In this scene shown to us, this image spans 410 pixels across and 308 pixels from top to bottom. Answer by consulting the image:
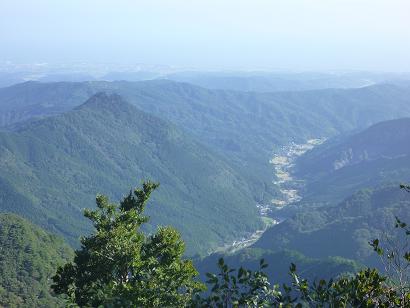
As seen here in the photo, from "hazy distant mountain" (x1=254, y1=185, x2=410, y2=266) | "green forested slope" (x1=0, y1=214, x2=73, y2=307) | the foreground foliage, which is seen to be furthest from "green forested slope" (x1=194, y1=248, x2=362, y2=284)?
the foreground foliage

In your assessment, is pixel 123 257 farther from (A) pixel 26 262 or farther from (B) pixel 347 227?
(B) pixel 347 227

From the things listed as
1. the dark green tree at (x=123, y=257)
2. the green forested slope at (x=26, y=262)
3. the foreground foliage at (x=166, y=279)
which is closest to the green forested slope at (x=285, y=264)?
the green forested slope at (x=26, y=262)

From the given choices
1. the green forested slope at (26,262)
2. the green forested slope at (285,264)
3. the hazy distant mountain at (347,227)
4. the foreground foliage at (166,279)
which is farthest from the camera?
the hazy distant mountain at (347,227)

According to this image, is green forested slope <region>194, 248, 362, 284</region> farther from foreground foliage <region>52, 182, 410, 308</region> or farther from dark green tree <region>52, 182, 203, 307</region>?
foreground foliage <region>52, 182, 410, 308</region>

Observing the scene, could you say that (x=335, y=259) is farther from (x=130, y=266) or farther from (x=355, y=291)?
(x=355, y=291)

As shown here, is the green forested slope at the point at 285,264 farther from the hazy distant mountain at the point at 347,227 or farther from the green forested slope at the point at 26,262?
the green forested slope at the point at 26,262

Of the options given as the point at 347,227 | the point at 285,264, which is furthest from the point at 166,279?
the point at 347,227

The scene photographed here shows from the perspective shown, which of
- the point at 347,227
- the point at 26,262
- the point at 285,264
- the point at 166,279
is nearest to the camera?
the point at 166,279

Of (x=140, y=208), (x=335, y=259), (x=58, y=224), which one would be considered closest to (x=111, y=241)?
(x=140, y=208)
